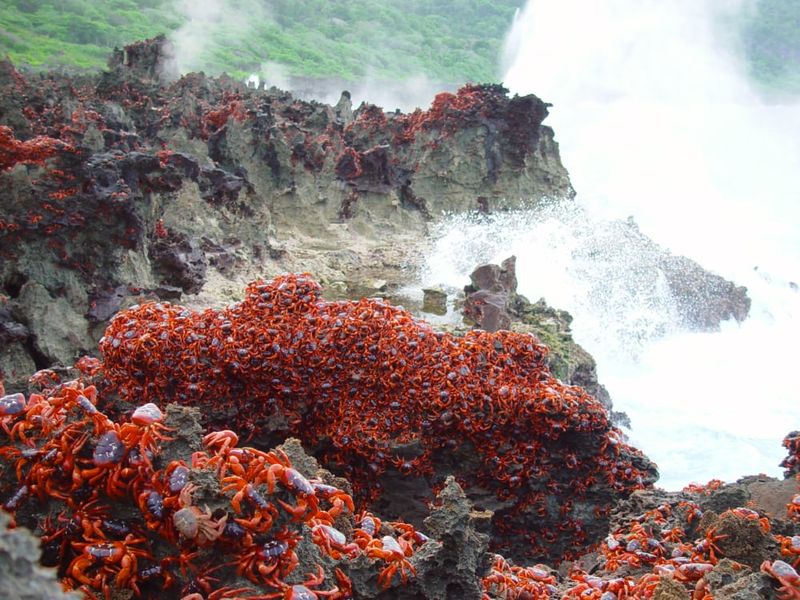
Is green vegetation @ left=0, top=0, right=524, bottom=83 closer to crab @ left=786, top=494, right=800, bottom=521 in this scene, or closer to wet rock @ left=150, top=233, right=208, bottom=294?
wet rock @ left=150, top=233, right=208, bottom=294

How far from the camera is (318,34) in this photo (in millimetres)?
44812

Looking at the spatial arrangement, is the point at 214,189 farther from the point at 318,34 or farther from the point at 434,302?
the point at 318,34

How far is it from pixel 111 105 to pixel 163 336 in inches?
407

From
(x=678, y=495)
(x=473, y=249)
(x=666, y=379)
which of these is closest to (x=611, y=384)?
(x=666, y=379)

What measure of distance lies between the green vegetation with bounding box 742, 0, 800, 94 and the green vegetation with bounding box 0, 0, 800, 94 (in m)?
0.07

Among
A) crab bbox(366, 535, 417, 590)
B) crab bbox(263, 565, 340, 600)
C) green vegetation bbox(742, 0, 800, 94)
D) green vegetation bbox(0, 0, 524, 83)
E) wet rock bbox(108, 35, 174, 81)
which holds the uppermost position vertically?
green vegetation bbox(742, 0, 800, 94)

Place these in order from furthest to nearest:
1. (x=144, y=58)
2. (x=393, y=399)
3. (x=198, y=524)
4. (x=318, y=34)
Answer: (x=318, y=34)
(x=144, y=58)
(x=393, y=399)
(x=198, y=524)

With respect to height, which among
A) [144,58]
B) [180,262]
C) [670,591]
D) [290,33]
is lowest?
[180,262]

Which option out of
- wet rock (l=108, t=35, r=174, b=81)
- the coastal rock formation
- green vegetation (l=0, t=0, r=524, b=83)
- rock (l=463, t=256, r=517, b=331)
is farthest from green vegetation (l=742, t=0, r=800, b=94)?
rock (l=463, t=256, r=517, b=331)

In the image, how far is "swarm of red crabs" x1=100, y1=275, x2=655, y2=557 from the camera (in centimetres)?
323

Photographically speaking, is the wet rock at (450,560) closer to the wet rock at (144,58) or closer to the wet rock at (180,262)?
the wet rock at (180,262)

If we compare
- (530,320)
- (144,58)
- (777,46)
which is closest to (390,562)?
(530,320)

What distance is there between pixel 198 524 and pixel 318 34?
1884 inches

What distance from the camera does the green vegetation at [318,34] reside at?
29.3m
